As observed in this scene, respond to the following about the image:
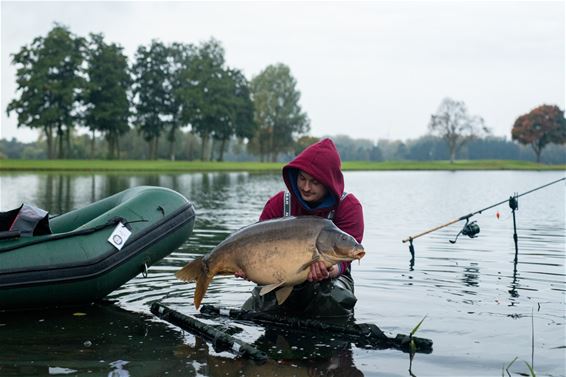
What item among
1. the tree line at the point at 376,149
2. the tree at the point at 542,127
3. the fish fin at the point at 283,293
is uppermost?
the tree at the point at 542,127

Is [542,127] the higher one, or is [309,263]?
[542,127]

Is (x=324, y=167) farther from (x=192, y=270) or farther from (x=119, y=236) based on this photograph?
(x=119, y=236)

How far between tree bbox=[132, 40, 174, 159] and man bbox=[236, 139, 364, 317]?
219ft

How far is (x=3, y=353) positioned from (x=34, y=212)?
5.60 ft

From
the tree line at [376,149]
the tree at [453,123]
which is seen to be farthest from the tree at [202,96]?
the tree at [453,123]

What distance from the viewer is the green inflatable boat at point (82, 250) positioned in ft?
20.7

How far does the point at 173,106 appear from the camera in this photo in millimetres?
74438

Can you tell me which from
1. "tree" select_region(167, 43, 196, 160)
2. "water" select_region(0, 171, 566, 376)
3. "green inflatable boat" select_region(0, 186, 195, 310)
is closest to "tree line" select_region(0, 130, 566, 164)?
"tree" select_region(167, 43, 196, 160)

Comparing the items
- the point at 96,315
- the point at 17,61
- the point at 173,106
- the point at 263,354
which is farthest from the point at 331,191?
the point at 173,106

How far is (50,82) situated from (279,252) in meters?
61.3

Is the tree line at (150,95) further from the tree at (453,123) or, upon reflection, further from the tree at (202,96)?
the tree at (453,123)

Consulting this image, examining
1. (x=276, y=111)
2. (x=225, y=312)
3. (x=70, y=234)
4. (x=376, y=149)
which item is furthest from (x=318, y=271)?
(x=376, y=149)

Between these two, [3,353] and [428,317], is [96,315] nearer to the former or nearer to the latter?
[3,353]

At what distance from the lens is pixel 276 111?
9125 cm
